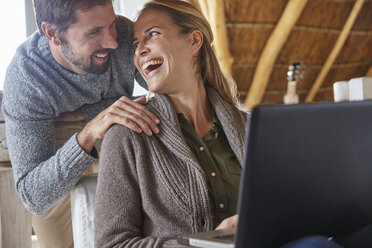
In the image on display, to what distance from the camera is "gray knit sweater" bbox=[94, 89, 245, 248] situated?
1.22 meters

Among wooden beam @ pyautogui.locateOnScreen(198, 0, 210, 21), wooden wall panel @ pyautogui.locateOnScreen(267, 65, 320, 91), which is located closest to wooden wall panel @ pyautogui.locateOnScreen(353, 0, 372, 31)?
wooden wall panel @ pyautogui.locateOnScreen(267, 65, 320, 91)

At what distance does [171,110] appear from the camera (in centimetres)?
139

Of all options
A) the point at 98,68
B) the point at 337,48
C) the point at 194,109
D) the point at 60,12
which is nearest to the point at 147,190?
Result: the point at 194,109

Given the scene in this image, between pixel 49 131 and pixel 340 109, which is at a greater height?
pixel 49 131

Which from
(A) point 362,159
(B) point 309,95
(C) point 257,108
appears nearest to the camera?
(C) point 257,108

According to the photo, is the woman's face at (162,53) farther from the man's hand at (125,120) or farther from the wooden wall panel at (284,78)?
the wooden wall panel at (284,78)

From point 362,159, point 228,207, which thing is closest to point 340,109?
point 362,159

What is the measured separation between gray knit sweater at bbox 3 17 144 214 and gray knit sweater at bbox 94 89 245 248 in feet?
0.83

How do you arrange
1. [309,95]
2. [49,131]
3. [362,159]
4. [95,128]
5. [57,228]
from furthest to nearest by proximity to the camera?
[309,95] < [57,228] < [49,131] < [95,128] < [362,159]

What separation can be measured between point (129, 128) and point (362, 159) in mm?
664

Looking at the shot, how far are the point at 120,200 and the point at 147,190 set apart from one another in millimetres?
69

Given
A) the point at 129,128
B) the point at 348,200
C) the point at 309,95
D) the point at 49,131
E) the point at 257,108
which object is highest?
the point at 309,95

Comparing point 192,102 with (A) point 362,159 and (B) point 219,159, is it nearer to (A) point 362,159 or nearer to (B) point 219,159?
(B) point 219,159

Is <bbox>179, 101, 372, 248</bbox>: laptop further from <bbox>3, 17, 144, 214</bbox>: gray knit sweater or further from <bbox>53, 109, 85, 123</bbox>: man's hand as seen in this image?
<bbox>53, 109, 85, 123</bbox>: man's hand
